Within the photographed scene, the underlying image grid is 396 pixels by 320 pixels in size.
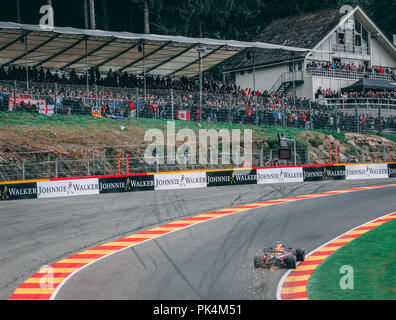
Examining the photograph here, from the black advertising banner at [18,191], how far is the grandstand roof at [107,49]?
1006 centimetres

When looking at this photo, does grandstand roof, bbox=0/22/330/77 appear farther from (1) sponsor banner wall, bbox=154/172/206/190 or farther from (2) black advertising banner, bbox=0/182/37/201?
(1) sponsor banner wall, bbox=154/172/206/190

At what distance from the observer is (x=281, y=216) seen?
2180 cm

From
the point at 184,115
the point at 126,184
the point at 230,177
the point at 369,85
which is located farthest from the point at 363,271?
the point at 369,85

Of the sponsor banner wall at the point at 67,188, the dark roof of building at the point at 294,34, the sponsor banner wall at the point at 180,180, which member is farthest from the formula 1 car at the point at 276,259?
the dark roof of building at the point at 294,34

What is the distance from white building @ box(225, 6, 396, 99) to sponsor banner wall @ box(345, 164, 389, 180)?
60.8 ft

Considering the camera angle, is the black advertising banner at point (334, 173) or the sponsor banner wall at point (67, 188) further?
the black advertising banner at point (334, 173)

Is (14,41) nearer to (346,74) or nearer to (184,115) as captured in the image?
(184,115)

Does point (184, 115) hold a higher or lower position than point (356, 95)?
lower

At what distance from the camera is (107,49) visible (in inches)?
1516

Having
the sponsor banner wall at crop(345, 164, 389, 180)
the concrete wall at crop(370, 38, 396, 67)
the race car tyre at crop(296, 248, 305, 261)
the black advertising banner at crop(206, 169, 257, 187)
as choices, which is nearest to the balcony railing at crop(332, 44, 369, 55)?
the concrete wall at crop(370, 38, 396, 67)

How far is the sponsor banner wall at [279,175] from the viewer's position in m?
31.1

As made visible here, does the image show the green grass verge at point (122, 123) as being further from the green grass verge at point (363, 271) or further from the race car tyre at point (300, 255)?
the race car tyre at point (300, 255)

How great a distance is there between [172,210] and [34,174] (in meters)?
7.52

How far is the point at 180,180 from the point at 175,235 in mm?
10451
